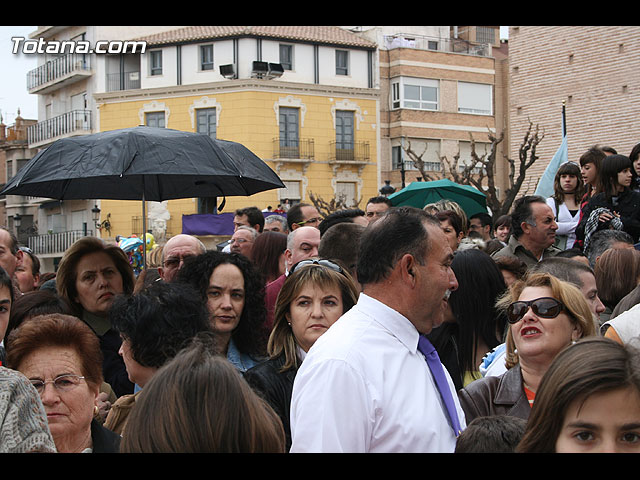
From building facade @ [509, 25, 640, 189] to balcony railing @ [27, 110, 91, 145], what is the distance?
90.4 feet

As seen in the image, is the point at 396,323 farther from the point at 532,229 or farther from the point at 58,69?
the point at 58,69

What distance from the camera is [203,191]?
275 inches

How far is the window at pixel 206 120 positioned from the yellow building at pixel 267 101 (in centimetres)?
5

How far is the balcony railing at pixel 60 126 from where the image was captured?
41719mm

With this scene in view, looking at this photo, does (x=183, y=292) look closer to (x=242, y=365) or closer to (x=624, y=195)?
(x=242, y=365)

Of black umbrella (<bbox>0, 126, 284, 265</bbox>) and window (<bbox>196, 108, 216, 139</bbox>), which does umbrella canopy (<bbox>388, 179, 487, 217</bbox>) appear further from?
window (<bbox>196, 108, 216, 139</bbox>)

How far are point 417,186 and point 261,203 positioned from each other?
92.2ft

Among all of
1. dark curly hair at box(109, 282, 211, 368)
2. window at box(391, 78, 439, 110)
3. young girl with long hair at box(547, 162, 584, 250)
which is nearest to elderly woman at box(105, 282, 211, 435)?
dark curly hair at box(109, 282, 211, 368)

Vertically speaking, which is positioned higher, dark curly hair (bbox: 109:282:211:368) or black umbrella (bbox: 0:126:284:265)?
black umbrella (bbox: 0:126:284:265)

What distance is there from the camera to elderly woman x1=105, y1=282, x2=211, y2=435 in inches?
146

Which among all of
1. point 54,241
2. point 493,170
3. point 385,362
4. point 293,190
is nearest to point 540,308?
point 385,362

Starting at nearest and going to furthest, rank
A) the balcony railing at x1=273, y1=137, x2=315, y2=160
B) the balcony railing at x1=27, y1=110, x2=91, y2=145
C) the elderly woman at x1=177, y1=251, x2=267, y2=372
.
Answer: the elderly woman at x1=177, y1=251, x2=267, y2=372
the balcony railing at x1=273, y1=137, x2=315, y2=160
the balcony railing at x1=27, y1=110, x2=91, y2=145

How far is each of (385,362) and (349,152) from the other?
3905cm

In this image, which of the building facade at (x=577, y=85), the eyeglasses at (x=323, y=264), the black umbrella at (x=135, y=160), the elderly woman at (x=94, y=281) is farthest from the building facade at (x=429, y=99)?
the eyeglasses at (x=323, y=264)
